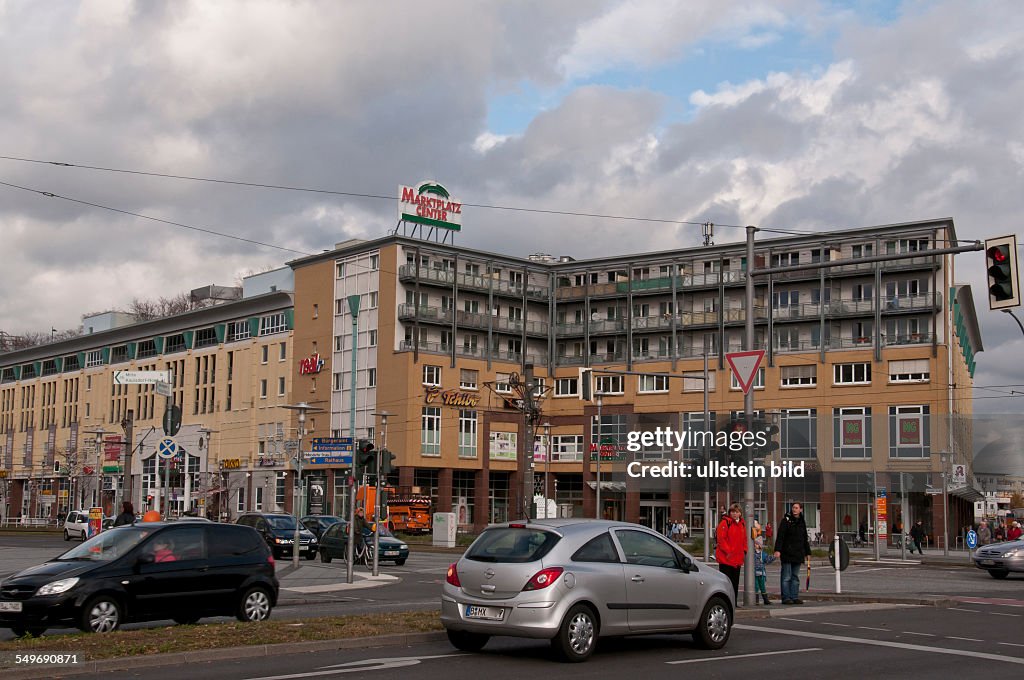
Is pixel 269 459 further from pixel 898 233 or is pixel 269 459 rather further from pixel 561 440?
pixel 898 233

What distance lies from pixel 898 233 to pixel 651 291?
61.8 feet

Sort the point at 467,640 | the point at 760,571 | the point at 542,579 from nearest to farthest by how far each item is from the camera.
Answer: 1. the point at 542,579
2. the point at 467,640
3. the point at 760,571

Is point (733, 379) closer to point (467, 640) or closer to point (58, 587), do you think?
point (467, 640)

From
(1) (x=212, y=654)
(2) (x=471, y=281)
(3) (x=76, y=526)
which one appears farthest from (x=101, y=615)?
(2) (x=471, y=281)

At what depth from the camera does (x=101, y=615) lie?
48.1ft

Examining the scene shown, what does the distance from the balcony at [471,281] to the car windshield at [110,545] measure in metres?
67.5

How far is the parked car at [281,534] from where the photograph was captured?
39.4 metres

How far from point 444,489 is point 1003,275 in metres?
67.4

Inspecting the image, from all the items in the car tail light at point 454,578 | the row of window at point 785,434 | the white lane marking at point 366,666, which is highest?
the row of window at point 785,434

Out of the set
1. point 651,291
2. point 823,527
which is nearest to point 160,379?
point 823,527

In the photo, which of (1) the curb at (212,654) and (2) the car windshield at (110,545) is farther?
(2) the car windshield at (110,545)

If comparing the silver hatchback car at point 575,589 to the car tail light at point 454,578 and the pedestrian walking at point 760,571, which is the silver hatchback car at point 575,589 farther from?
the pedestrian walking at point 760,571

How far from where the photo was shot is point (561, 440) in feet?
290

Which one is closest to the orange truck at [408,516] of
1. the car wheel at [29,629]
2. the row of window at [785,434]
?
the row of window at [785,434]
